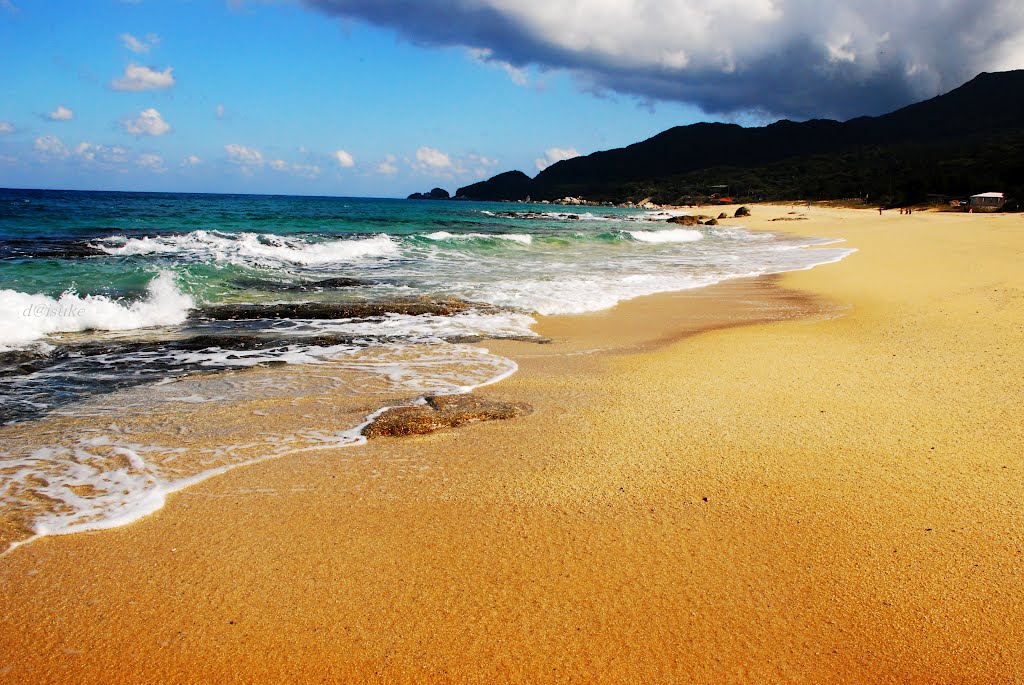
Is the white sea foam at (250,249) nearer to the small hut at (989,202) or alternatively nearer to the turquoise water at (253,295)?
the turquoise water at (253,295)

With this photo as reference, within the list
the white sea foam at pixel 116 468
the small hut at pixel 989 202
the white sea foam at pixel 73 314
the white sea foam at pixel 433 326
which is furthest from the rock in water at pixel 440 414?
the small hut at pixel 989 202

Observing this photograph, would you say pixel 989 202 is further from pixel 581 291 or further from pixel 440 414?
pixel 440 414

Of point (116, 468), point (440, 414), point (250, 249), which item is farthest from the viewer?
point (250, 249)

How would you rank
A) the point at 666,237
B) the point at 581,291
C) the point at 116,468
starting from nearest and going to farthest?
1. the point at 116,468
2. the point at 581,291
3. the point at 666,237

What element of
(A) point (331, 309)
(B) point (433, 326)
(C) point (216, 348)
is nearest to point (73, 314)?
(C) point (216, 348)

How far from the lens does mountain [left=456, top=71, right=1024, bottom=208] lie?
61531 mm

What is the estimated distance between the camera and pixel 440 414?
4.95 m

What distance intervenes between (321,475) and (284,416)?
1.34m

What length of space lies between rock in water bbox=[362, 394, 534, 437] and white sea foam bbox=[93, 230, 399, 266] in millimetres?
12657

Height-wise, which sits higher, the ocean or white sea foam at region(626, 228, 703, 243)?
white sea foam at region(626, 228, 703, 243)

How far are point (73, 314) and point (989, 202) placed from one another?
54031mm

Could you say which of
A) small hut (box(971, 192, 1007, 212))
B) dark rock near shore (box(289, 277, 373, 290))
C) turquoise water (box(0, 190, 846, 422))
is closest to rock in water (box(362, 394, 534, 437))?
turquoise water (box(0, 190, 846, 422))

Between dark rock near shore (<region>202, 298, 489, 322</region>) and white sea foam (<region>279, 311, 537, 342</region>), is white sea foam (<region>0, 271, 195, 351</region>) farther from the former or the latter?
white sea foam (<region>279, 311, 537, 342</region>)

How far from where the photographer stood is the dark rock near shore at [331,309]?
9672 mm
